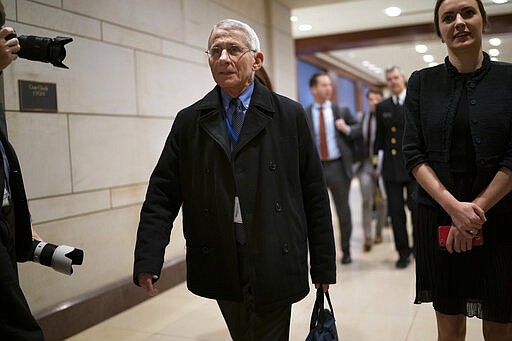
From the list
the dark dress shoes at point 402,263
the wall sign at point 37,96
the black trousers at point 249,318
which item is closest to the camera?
the black trousers at point 249,318

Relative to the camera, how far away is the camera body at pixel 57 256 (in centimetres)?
189

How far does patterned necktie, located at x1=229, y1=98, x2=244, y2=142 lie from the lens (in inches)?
76.7

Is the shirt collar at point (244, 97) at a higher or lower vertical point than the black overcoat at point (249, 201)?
higher

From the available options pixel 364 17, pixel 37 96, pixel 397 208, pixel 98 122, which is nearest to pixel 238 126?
pixel 37 96

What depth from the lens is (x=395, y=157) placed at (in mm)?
4609

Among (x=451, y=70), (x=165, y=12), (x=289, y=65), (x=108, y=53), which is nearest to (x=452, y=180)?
(x=451, y=70)

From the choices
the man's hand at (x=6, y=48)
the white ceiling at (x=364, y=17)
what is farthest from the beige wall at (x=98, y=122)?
the white ceiling at (x=364, y=17)

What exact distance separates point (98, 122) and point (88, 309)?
1.34 meters

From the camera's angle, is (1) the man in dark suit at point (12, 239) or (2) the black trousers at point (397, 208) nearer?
(1) the man in dark suit at point (12, 239)

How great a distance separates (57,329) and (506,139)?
112 inches

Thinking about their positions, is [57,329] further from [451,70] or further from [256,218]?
[451,70]

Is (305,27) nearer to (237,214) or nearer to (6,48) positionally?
(237,214)

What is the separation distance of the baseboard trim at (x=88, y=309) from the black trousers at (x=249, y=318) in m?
1.64

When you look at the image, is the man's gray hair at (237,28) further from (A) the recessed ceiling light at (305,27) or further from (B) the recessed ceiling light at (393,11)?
(A) the recessed ceiling light at (305,27)
